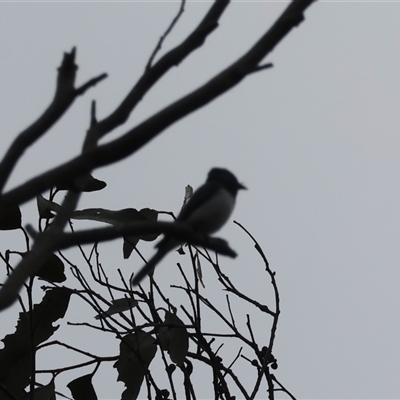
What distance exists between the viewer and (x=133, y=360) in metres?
2.94

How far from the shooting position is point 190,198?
→ 11.7 ft

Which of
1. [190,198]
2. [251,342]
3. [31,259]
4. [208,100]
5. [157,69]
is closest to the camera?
[31,259]

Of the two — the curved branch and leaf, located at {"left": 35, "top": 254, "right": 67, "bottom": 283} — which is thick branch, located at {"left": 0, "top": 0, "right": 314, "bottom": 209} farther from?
leaf, located at {"left": 35, "top": 254, "right": 67, "bottom": 283}

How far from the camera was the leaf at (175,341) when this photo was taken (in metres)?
2.78

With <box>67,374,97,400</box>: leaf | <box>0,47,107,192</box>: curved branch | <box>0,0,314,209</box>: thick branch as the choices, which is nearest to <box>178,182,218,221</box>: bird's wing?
<box>67,374,97,400</box>: leaf

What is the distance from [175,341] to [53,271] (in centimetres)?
62

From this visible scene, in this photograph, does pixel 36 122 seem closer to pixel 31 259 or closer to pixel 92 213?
pixel 31 259

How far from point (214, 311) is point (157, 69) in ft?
4.91

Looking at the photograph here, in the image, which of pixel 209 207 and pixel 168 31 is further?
pixel 209 207

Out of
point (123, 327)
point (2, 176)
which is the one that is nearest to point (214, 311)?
point (123, 327)

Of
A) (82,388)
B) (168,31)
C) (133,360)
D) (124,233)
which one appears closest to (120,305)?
(133,360)

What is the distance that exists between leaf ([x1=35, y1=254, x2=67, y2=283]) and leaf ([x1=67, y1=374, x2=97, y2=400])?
1.53ft

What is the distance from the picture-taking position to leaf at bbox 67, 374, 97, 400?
3.12 metres

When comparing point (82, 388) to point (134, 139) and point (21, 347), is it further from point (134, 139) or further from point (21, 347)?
point (134, 139)
